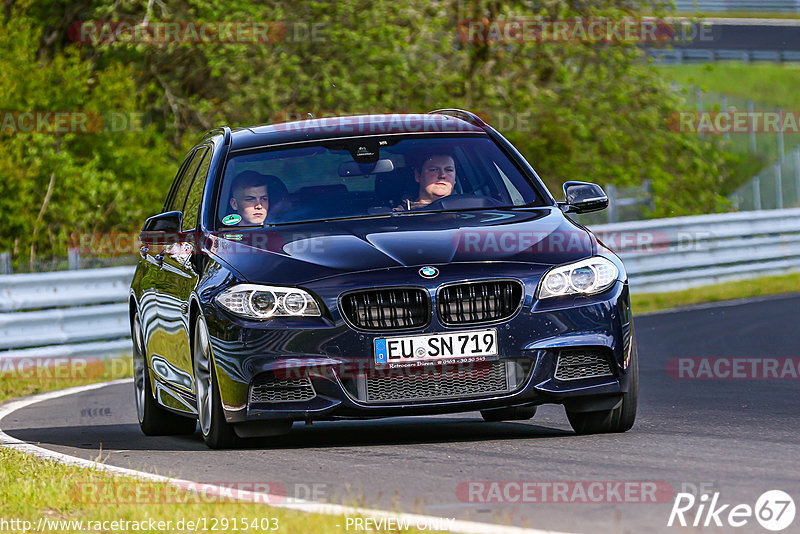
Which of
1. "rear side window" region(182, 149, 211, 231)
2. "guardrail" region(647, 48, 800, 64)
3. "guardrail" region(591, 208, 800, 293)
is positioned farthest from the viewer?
"guardrail" region(647, 48, 800, 64)

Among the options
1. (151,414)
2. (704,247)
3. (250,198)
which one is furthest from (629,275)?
(250,198)

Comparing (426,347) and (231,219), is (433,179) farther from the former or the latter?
(426,347)

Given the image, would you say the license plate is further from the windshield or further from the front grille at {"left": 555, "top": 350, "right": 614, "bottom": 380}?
the windshield

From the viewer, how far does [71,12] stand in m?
24.6

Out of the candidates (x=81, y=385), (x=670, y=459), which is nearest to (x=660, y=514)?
(x=670, y=459)

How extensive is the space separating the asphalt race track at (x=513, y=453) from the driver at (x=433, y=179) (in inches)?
47.7

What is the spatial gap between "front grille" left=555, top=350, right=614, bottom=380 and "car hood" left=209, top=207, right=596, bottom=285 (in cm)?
44

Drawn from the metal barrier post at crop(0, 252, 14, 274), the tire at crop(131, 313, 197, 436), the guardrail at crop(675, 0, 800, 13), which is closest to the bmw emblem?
the tire at crop(131, 313, 197, 436)

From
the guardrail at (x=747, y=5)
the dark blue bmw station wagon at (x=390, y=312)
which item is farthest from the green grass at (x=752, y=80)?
the dark blue bmw station wagon at (x=390, y=312)

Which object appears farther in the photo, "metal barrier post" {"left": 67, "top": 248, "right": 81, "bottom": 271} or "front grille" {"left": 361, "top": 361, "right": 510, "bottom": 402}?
"metal barrier post" {"left": 67, "top": 248, "right": 81, "bottom": 271}

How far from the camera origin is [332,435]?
27.6 feet

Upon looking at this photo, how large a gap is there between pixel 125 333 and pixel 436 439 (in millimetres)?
8933

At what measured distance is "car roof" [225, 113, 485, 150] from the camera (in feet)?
29.0

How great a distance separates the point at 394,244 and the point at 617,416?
137 centimetres
